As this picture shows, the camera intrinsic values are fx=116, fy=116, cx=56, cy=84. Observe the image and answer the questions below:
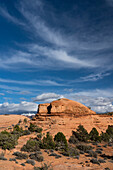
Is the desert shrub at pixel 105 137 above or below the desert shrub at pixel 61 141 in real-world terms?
below

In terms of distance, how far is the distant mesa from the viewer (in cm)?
2990

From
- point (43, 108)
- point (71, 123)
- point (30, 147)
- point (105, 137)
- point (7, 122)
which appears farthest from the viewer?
point (7, 122)

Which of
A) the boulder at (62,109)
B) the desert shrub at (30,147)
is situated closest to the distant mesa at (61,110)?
the boulder at (62,109)

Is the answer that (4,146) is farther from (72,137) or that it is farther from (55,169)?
(72,137)

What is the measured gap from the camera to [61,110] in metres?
30.2

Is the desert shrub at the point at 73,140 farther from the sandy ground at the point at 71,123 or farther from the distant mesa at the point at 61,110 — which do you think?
the distant mesa at the point at 61,110

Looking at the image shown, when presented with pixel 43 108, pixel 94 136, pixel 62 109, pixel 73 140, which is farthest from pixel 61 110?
pixel 94 136

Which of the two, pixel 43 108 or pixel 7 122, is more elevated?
pixel 43 108

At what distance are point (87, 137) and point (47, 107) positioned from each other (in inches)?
510

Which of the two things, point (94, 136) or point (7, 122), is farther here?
point (7, 122)

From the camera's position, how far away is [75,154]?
682 inches

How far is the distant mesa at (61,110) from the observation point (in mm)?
29895

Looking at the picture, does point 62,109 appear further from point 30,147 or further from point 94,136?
point 30,147

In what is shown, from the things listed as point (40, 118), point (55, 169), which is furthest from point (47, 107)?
point (55, 169)
